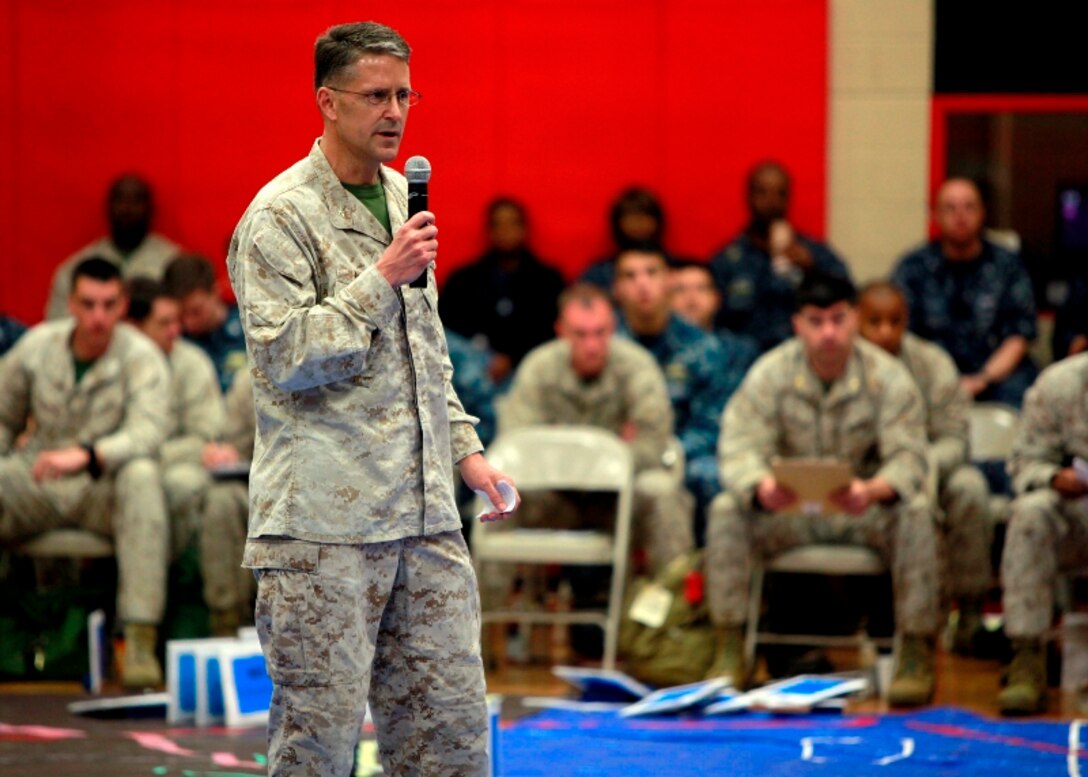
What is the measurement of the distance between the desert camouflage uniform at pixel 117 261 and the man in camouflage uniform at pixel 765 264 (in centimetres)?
288

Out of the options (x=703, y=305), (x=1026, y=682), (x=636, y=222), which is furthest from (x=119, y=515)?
(x=636, y=222)

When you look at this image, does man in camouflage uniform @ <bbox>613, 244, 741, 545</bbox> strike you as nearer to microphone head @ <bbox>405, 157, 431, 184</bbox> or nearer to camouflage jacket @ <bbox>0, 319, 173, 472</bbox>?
camouflage jacket @ <bbox>0, 319, 173, 472</bbox>

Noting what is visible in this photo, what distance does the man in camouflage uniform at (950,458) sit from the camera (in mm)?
6547

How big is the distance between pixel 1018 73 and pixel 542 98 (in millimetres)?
2496

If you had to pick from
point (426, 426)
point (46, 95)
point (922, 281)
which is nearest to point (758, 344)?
point (922, 281)

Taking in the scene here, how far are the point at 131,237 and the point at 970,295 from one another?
14.2 feet

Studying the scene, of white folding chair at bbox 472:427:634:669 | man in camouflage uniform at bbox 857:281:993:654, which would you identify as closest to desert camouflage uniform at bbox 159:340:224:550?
white folding chair at bbox 472:427:634:669

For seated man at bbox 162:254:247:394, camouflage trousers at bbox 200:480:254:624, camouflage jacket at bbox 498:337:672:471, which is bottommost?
camouflage trousers at bbox 200:480:254:624

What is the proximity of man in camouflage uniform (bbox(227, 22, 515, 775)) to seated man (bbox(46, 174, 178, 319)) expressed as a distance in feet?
19.8

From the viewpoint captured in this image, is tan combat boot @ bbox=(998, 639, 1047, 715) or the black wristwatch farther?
the black wristwatch

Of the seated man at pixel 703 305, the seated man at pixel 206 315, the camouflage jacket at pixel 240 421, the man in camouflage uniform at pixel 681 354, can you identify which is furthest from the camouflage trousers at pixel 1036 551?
the seated man at pixel 206 315

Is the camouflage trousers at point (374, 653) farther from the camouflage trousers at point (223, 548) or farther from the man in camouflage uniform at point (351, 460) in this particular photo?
the camouflage trousers at point (223, 548)

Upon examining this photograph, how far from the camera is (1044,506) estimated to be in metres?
5.86

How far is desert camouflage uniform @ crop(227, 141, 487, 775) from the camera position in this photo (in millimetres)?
3119
